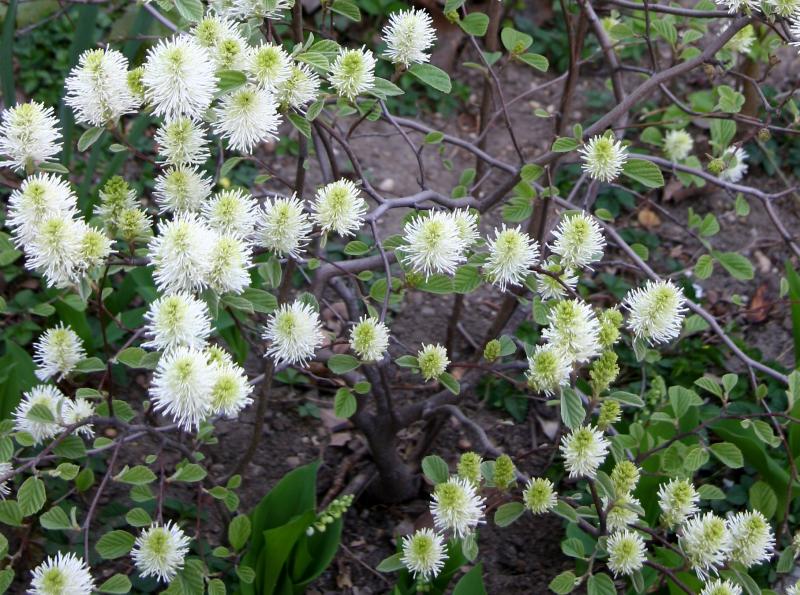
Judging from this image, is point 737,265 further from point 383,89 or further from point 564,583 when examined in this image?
point 383,89

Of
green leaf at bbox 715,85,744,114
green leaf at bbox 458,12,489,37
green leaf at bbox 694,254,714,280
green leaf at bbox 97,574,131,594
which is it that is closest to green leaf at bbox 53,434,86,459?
green leaf at bbox 97,574,131,594

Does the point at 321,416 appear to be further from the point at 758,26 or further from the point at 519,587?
the point at 758,26

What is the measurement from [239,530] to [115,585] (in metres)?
0.28

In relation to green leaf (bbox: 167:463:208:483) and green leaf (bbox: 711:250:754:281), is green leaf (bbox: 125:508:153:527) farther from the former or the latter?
green leaf (bbox: 711:250:754:281)

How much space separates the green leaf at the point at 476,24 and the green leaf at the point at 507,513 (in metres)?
0.90

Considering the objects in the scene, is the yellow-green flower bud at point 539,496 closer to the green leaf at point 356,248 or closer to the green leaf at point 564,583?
the green leaf at point 564,583

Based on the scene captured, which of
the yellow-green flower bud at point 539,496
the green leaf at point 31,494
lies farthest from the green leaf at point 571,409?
the green leaf at point 31,494

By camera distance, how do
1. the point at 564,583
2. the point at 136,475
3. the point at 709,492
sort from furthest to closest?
the point at 709,492
the point at 564,583
the point at 136,475

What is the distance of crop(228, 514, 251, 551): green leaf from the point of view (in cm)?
170

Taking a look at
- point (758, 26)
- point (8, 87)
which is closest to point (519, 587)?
point (8, 87)

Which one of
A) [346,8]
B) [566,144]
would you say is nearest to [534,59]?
[566,144]

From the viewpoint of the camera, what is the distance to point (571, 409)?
1.50 m

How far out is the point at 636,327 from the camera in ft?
5.05

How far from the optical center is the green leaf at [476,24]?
1792 mm
